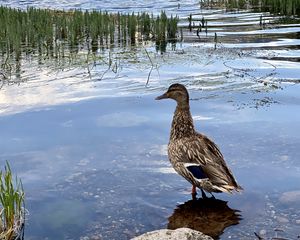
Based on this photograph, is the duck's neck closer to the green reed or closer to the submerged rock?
the submerged rock

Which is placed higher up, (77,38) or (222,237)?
(77,38)

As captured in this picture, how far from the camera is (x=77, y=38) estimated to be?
1678 centimetres

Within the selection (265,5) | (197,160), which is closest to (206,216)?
(197,160)

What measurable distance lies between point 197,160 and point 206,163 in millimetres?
120

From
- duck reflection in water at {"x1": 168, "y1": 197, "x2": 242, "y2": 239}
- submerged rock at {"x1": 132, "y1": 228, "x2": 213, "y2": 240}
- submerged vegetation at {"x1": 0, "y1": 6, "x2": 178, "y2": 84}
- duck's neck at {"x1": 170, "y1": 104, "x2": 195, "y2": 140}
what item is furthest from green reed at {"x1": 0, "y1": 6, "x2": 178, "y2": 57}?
submerged rock at {"x1": 132, "y1": 228, "x2": 213, "y2": 240}

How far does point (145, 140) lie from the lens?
820 cm

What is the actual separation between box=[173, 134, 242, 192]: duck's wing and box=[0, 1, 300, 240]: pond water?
1.06 feet

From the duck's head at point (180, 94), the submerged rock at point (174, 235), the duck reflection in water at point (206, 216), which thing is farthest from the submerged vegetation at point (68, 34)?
the submerged rock at point (174, 235)

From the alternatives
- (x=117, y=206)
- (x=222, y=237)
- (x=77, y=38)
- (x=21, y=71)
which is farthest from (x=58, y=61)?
(x=222, y=237)

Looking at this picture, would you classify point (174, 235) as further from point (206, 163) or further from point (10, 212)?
point (206, 163)

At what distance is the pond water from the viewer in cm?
580

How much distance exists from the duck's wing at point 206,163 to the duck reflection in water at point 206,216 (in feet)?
0.94

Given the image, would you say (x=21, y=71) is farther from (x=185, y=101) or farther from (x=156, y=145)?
(x=185, y=101)

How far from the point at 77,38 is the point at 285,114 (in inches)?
351
